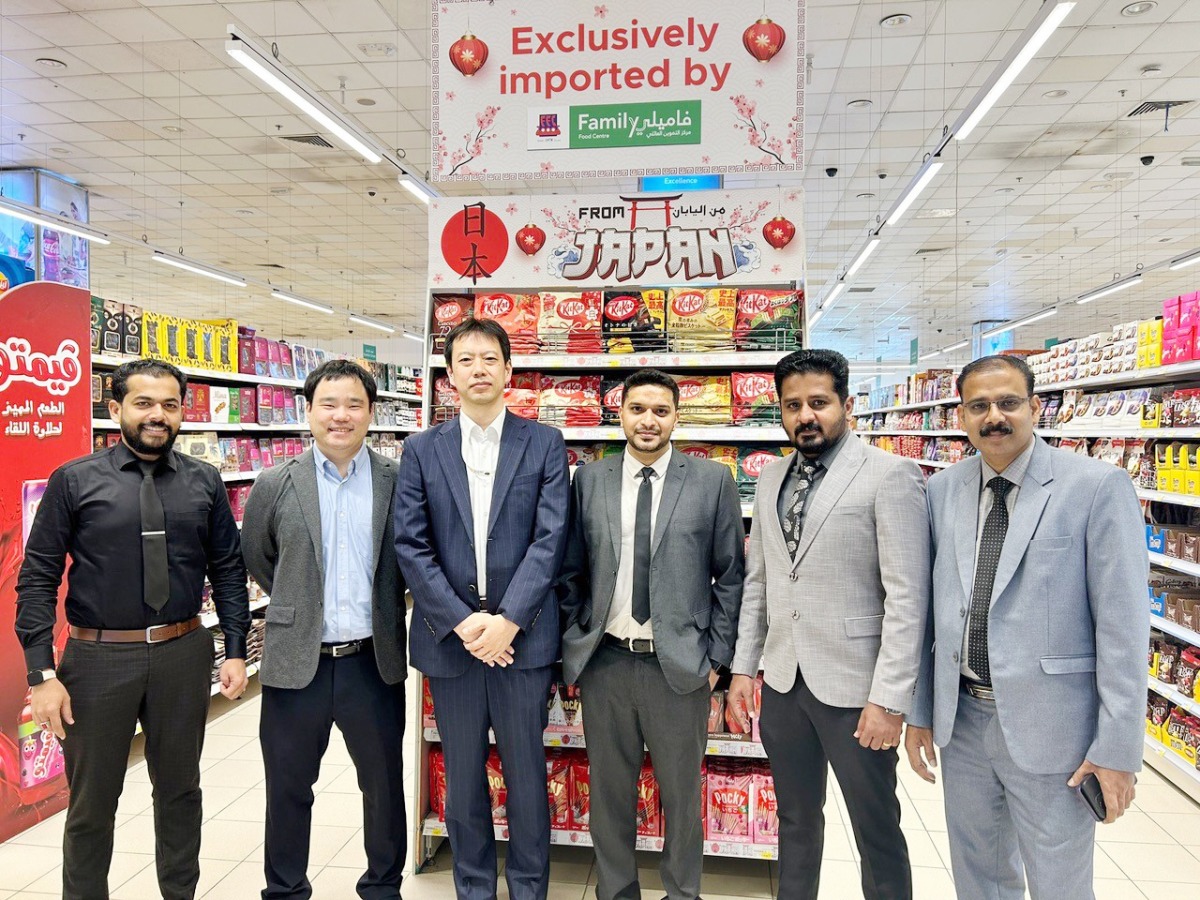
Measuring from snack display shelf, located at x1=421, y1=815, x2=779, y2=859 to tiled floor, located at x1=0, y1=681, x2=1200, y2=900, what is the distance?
142 millimetres

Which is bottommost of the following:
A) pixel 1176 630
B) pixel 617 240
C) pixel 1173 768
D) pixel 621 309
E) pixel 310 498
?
pixel 1173 768

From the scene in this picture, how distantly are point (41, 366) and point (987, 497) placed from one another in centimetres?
403

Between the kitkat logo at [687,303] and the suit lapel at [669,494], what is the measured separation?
2.67ft

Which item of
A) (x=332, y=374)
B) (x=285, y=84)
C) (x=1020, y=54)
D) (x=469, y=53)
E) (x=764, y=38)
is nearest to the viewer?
(x=332, y=374)

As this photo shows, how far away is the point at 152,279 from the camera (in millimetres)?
17828

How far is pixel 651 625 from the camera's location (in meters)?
2.59

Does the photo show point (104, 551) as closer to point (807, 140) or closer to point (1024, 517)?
point (1024, 517)

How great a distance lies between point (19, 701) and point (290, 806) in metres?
1.85

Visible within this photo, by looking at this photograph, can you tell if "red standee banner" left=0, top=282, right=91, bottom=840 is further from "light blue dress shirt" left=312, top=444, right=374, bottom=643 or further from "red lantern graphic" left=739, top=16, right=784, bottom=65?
"red lantern graphic" left=739, top=16, right=784, bottom=65

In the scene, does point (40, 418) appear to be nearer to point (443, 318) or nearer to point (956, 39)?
point (443, 318)

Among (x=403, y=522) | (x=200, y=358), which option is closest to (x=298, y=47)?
(x=200, y=358)

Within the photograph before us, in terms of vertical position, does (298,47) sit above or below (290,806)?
above

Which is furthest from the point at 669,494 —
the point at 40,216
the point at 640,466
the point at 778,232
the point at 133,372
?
the point at 40,216

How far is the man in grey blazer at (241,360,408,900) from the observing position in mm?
2611
